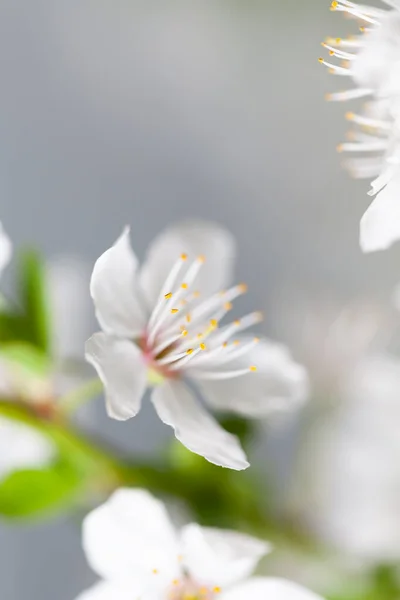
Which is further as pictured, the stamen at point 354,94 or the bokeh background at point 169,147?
the bokeh background at point 169,147

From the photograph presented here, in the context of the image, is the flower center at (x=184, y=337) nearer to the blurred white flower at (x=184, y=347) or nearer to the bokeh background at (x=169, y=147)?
the blurred white flower at (x=184, y=347)

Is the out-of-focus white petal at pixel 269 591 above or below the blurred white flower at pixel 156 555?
below

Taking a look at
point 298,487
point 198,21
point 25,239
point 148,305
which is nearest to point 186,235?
point 148,305

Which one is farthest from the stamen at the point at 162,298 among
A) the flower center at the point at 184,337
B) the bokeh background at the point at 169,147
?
the bokeh background at the point at 169,147

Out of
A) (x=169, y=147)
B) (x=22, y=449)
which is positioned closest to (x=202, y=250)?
(x=22, y=449)

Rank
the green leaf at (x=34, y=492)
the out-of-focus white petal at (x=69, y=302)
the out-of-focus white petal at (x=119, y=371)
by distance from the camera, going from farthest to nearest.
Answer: the out-of-focus white petal at (x=69, y=302) → the green leaf at (x=34, y=492) → the out-of-focus white petal at (x=119, y=371)

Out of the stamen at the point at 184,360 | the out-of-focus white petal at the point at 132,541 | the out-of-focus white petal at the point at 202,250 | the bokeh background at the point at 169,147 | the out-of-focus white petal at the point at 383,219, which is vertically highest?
the bokeh background at the point at 169,147

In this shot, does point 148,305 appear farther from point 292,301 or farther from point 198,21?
point 198,21
